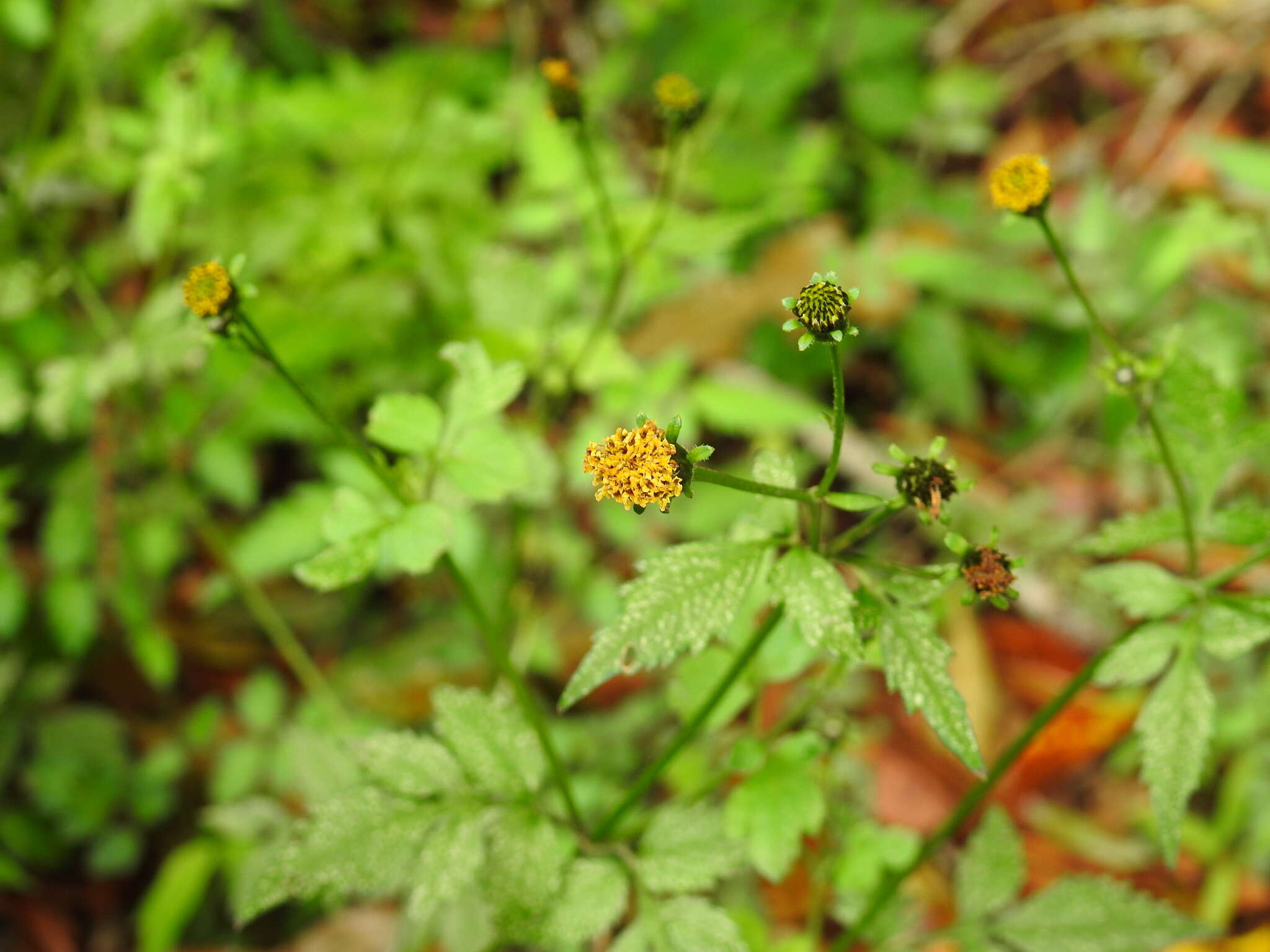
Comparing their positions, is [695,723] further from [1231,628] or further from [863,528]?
[1231,628]

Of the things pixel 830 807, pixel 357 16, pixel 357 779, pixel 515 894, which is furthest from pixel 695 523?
pixel 357 16

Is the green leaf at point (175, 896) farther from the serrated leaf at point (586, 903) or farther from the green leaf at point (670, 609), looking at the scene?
the green leaf at point (670, 609)

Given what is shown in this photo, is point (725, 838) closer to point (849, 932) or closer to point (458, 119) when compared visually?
point (849, 932)

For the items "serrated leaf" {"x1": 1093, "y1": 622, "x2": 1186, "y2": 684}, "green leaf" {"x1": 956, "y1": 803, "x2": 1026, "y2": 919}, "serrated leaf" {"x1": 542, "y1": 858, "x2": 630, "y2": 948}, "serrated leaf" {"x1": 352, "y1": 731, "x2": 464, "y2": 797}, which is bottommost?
"green leaf" {"x1": 956, "y1": 803, "x2": 1026, "y2": 919}

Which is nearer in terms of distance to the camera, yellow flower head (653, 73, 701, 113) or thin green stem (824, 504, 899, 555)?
thin green stem (824, 504, 899, 555)

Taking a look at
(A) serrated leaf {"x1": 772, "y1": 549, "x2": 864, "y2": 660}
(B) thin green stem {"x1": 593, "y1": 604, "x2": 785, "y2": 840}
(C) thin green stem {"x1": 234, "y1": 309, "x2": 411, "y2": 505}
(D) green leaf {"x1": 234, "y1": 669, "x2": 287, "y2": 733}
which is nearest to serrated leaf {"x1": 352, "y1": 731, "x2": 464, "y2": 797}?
(B) thin green stem {"x1": 593, "y1": 604, "x2": 785, "y2": 840}

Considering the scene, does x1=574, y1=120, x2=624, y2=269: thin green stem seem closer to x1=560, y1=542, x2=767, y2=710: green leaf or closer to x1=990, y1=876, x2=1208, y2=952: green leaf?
x1=560, y1=542, x2=767, y2=710: green leaf

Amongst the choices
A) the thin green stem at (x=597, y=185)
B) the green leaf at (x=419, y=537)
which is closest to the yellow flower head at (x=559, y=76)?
the thin green stem at (x=597, y=185)
